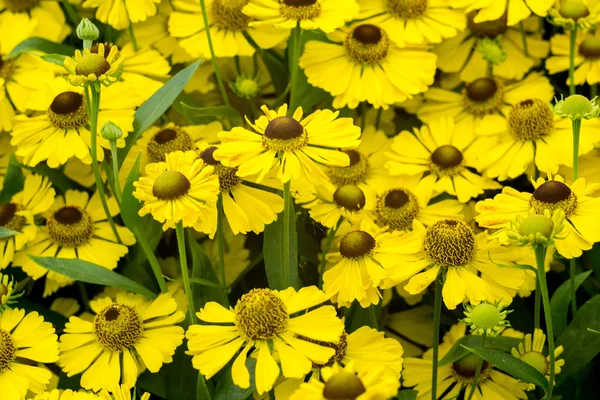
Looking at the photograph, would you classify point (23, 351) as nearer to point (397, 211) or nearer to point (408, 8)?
point (397, 211)

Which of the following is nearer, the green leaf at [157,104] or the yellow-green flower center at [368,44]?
the green leaf at [157,104]

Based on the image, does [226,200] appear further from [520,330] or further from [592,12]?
[592,12]

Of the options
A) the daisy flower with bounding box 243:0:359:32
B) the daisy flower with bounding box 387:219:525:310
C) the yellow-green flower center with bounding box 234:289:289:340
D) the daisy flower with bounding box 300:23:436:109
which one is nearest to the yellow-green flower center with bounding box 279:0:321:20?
the daisy flower with bounding box 243:0:359:32

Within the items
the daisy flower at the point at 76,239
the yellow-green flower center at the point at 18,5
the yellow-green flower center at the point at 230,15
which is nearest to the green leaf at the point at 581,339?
the daisy flower at the point at 76,239

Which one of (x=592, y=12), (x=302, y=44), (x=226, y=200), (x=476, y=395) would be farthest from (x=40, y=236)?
(x=592, y=12)

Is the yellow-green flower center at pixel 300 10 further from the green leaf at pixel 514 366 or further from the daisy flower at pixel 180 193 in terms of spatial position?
the green leaf at pixel 514 366

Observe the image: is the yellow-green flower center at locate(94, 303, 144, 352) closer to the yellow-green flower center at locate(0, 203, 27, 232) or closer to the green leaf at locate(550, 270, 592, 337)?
the yellow-green flower center at locate(0, 203, 27, 232)
